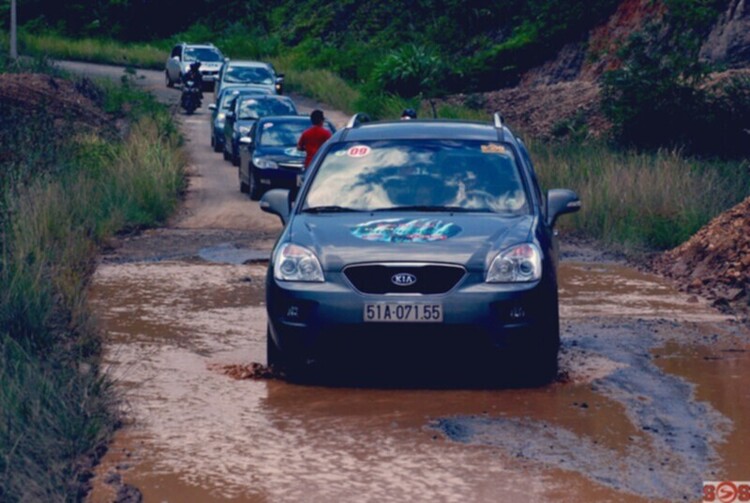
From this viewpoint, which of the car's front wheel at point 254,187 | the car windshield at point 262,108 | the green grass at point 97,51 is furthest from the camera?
the green grass at point 97,51

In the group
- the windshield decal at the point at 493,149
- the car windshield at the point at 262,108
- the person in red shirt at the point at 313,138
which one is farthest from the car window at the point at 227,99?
the windshield decal at the point at 493,149

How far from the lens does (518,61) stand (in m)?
44.8

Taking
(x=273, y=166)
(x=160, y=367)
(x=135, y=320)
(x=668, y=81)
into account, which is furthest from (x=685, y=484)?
(x=668, y=81)

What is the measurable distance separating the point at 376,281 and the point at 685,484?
287cm

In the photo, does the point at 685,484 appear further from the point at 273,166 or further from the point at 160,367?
the point at 273,166

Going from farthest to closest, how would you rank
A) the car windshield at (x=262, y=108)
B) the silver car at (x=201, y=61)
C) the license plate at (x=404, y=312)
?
the silver car at (x=201, y=61), the car windshield at (x=262, y=108), the license plate at (x=404, y=312)

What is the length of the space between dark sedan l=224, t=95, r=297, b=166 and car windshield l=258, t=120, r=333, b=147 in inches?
161

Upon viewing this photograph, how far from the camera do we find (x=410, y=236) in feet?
32.4

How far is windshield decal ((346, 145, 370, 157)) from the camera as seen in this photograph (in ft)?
36.6

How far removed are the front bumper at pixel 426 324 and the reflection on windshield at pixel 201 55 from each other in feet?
148

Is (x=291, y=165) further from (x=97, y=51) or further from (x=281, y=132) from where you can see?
(x=97, y=51)
